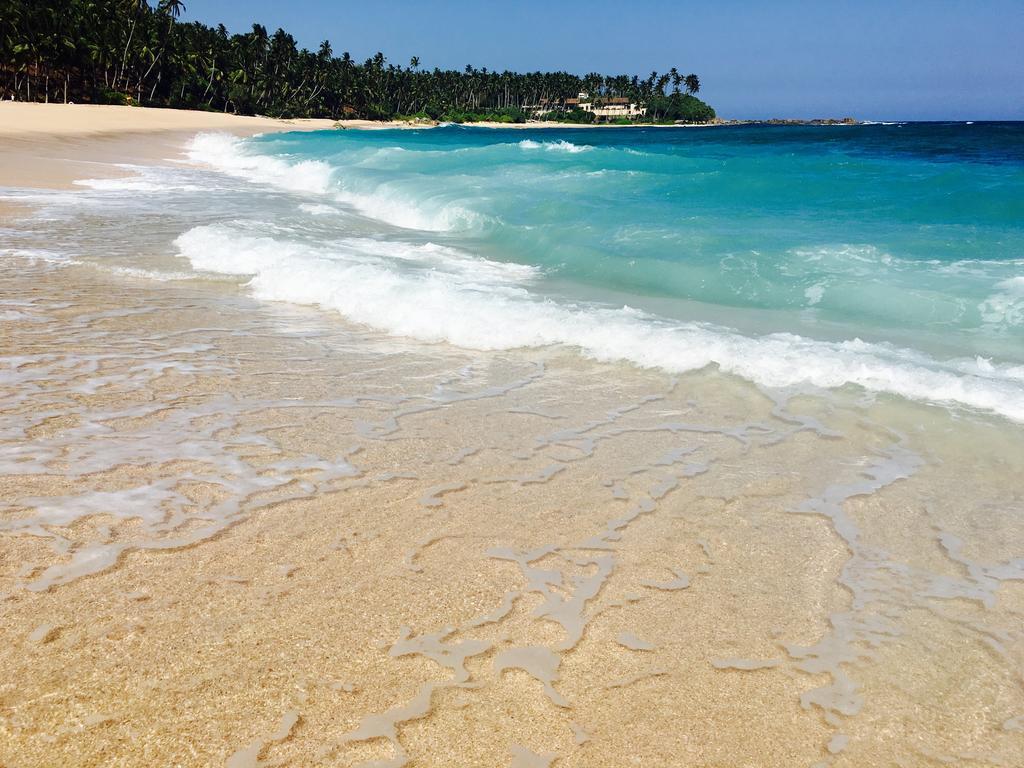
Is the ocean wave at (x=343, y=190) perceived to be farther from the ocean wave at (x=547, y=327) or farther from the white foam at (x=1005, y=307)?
the white foam at (x=1005, y=307)

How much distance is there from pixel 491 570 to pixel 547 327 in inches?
179

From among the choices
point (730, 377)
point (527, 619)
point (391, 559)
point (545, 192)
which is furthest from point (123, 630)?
point (545, 192)

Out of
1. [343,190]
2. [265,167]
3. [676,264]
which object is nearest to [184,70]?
[265,167]

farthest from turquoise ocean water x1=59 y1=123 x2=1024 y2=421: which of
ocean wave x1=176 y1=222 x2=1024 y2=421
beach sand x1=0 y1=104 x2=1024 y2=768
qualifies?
beach sand x1=0 y1=104 x2=1024 y2=768

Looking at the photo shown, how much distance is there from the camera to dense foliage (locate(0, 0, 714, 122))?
219ft

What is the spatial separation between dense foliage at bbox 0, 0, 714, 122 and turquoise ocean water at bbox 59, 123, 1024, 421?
59.2 metres

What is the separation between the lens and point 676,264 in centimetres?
1156

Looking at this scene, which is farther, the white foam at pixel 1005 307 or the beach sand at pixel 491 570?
the white foam at pixel 1005 307

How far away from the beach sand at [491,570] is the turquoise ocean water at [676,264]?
1025 mm

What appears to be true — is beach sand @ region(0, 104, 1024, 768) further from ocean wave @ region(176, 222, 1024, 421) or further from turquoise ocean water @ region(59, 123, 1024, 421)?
turquoise ocean water @ region(59, 123, 1024, 421)

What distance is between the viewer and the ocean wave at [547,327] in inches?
259

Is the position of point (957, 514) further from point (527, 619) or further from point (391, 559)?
point (391, 559)

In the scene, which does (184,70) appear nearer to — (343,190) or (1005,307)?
(343,190)

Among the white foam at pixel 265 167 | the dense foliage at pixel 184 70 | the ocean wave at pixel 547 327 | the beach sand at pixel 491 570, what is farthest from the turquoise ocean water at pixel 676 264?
the dense foliage at pixel 184 70
